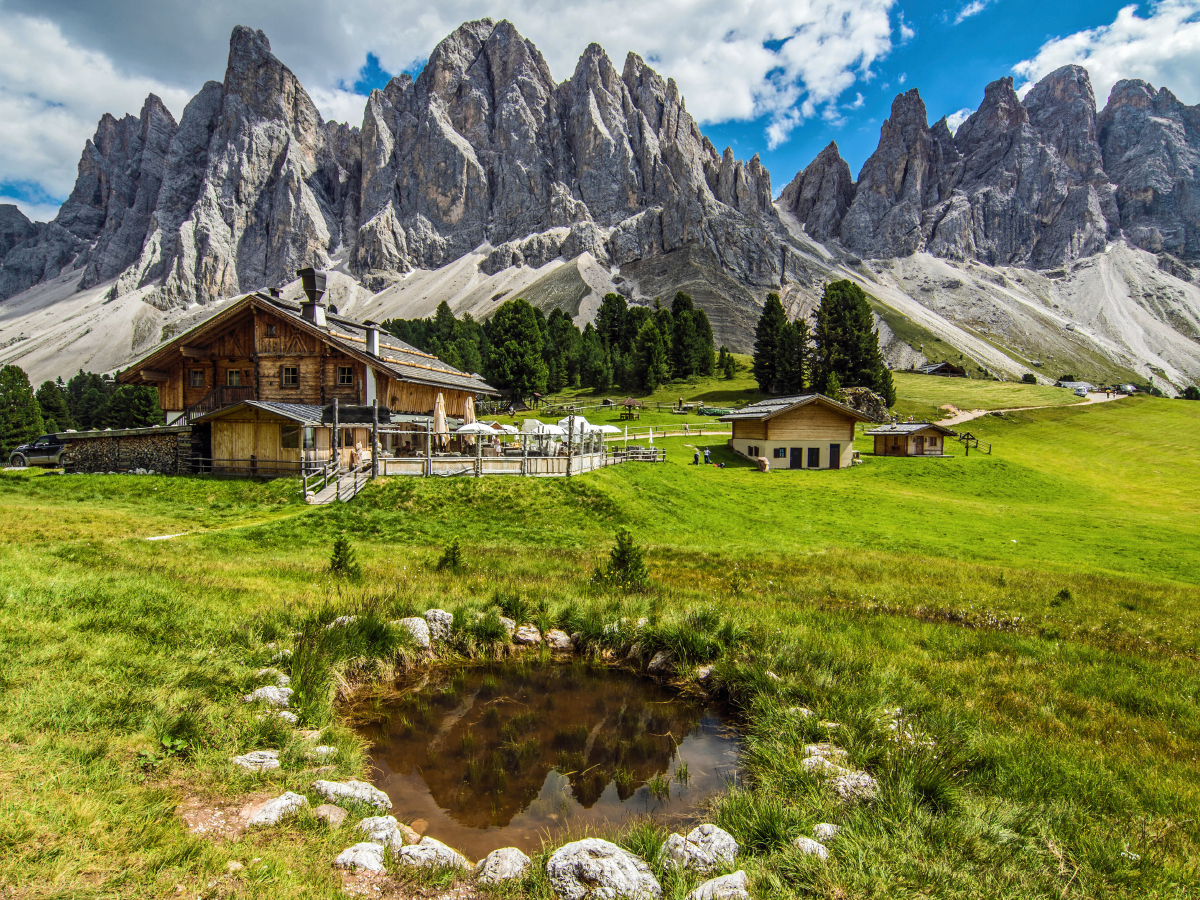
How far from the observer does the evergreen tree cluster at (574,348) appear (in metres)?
81.4

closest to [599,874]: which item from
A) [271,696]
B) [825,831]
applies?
[825,831]

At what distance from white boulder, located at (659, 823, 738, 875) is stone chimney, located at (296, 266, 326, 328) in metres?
35.5

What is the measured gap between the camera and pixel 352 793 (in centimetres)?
601

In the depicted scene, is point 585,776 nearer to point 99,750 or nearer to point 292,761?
point 292,761

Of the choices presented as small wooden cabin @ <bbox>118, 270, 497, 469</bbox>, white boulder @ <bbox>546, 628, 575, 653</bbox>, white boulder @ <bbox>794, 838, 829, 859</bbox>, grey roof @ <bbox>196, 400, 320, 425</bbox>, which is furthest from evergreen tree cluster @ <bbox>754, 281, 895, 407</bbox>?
white boulder @ <bbox>794, 838, 829, 859</bbox>

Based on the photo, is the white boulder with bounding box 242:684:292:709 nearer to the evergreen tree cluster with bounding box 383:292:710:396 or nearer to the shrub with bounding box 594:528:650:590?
the shrub with bounding box 594:528:650:590

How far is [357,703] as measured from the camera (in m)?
8.81

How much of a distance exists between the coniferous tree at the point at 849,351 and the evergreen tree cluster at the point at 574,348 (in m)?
19.6

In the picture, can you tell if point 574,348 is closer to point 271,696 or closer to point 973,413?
point 973,413

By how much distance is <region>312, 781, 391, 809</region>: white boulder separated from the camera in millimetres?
5906

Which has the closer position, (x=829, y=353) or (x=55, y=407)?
(x=829, y=353)

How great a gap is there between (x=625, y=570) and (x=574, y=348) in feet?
277

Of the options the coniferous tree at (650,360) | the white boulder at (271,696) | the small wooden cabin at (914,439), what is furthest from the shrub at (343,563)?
the coniferous tree at (650,360)

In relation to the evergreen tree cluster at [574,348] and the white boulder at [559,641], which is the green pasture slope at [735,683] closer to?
the white boulder at [559,641]
